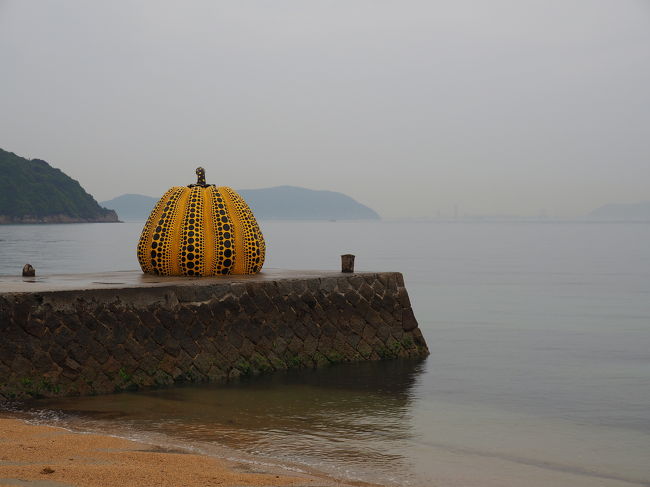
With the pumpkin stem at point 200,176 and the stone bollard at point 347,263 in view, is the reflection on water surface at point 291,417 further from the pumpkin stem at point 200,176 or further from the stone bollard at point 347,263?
the pumpkin stem at point 200,176

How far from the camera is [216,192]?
607 inches

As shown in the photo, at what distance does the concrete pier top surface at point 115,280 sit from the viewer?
1230 centimetres

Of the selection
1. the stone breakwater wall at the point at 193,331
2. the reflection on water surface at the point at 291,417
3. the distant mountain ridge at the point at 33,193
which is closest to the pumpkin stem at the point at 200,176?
the stone breakwater wall at the point at 193,331

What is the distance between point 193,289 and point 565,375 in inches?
276

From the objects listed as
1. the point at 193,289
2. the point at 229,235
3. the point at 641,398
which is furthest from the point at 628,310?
the point at 193,289

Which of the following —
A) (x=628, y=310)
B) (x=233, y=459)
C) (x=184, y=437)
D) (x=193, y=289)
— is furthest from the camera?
(x=628, y=310)

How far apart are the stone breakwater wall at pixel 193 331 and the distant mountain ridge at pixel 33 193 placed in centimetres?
15272

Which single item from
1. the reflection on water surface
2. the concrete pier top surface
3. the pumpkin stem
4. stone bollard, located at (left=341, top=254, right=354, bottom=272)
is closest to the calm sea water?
the reflection on water surface

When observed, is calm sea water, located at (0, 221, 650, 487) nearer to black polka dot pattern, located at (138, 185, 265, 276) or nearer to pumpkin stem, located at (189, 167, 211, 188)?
black polka dot pattern, located at (138, 185, 265, 276)

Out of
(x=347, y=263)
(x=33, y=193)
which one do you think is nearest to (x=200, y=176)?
(x=347, y=263)

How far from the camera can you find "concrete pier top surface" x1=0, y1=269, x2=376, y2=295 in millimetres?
12297

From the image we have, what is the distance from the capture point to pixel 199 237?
49.3 ft

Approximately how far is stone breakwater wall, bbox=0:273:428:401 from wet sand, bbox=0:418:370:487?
1946 millimetres

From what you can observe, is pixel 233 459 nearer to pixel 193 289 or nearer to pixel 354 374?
pixel 193 289
